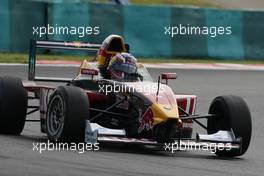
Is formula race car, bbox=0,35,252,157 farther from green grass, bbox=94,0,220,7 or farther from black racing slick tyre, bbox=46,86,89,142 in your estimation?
green grass, bbox=94,0,220,7

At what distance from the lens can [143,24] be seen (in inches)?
986

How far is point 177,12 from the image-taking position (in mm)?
25312

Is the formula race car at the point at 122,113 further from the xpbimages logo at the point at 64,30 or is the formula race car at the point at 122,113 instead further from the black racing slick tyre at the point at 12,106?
the xpbimages logo at the point at 64,30

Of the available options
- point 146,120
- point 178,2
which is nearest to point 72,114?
point 146,120

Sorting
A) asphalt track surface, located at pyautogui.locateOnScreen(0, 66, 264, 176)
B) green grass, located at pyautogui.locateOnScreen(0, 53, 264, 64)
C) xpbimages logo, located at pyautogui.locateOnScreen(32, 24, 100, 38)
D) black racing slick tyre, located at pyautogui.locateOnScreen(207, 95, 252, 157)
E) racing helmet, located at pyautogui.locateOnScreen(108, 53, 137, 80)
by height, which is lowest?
asphalt track surface, located at pyautogui.locateOnScreen(0, 66, 264, 176)

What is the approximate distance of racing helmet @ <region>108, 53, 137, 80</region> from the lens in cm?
1144

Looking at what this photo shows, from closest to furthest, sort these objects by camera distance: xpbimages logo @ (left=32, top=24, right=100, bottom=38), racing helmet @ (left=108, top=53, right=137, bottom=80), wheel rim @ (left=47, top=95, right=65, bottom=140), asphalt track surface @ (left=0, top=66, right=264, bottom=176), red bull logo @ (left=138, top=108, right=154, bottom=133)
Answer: asphalt track surface @ (left=0, top=66, right=264, bottom=176) → red bull logo @ (left=138, top=108, right=154, bottom=133) → wheel rim @ (left=47, top=95, right=65, bottom=140) → racing helmet @ (left=108, top=53, right=137, bottom=80) → xpbimages logo @ (left=32, top=24, right=100, bottom=38)

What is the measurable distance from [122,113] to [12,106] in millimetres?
1388

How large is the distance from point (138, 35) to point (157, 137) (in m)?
14.6

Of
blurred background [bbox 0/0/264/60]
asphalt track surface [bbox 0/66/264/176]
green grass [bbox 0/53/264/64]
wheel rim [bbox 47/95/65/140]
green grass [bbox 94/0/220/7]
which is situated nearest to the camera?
asphalt track surface [bbox 0/66/264/176]

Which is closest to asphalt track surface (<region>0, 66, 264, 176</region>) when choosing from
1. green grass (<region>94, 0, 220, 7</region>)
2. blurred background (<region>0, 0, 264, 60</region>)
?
blurred background (<region>0, 0, 264, 60</region>)

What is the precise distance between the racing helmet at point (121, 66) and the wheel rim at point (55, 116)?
930 mm

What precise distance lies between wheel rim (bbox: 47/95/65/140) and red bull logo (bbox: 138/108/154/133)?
871mm

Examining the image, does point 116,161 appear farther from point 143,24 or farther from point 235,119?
point 143,24
